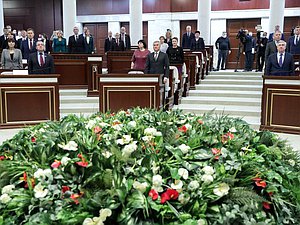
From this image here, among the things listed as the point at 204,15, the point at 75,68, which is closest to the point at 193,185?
the point at 75,68

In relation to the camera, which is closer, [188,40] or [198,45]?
[198,45]

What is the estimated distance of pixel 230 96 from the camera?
31.9 ft

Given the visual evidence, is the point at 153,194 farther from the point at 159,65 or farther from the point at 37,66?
the point at 37,66

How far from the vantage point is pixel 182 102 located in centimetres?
939

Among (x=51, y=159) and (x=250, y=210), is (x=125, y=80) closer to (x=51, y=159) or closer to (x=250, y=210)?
(x=51, y=159)

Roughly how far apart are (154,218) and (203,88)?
879 cm

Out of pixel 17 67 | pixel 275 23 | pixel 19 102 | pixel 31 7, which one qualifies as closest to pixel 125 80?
pixel 19 102

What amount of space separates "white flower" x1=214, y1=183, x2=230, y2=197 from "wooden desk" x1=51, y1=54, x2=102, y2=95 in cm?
806

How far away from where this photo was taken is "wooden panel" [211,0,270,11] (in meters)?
15.4

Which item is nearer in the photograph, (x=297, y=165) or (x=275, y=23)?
(x=297, y=165)

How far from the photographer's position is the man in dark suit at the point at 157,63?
757cm

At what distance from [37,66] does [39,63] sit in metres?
0.07

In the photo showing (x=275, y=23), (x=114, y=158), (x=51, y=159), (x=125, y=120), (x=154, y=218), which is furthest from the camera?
(x=275, y=23)

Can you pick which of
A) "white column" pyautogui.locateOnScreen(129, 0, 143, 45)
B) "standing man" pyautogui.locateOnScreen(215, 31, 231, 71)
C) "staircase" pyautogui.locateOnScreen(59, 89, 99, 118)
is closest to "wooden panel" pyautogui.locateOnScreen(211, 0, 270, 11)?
"standing man" pyautogui.locateOnScreen(215, 31, 231, 71)
